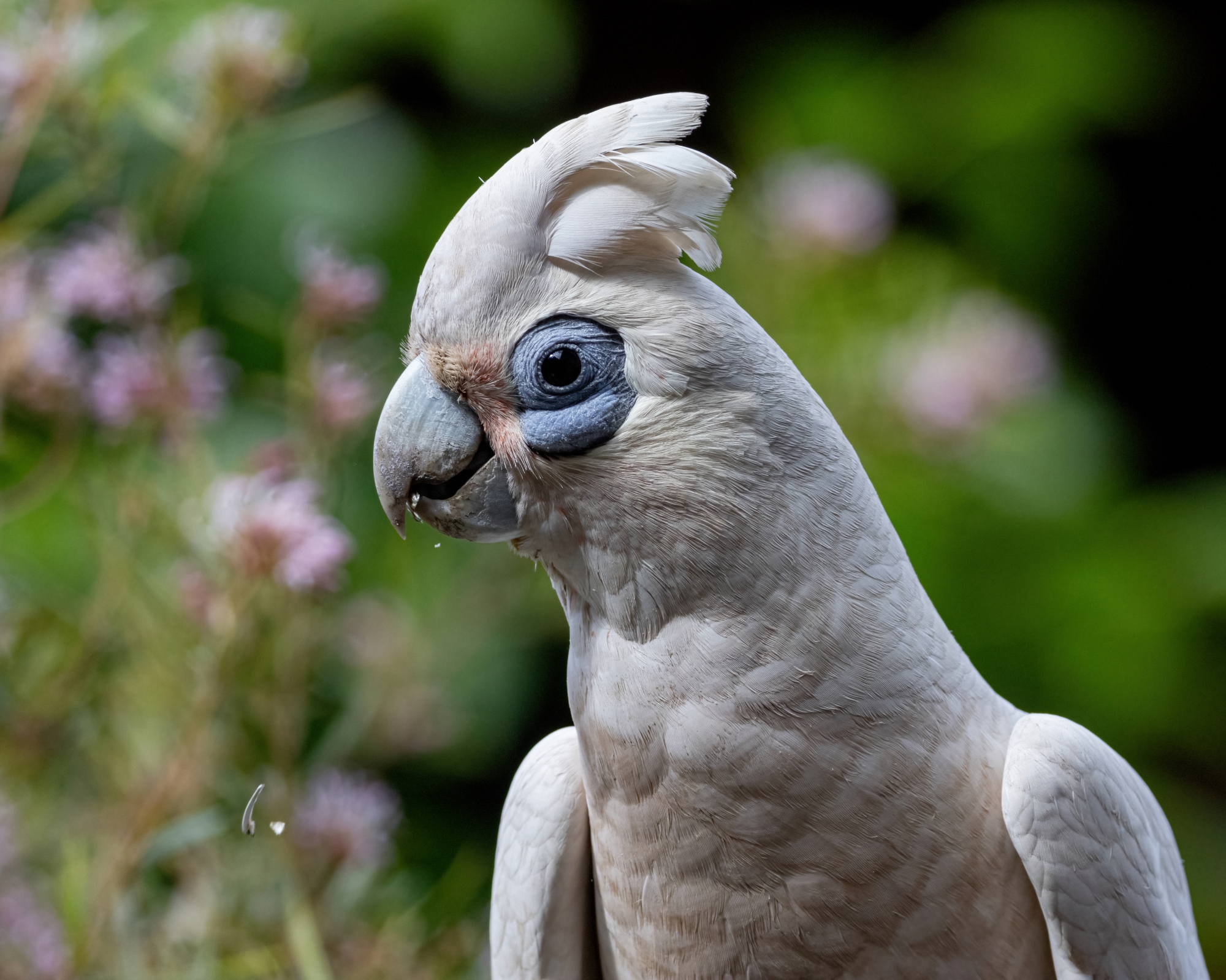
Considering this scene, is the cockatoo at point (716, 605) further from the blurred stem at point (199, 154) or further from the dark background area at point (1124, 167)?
the dark background area at point (1124, 167)

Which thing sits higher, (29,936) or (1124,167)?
(1124,167)

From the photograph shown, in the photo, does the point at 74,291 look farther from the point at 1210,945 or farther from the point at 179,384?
the point at 1210,945

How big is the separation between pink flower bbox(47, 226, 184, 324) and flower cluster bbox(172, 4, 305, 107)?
154 millimetres

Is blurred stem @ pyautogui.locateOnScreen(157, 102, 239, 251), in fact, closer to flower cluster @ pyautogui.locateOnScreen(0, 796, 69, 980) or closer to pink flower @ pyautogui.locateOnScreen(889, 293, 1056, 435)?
flower cluster @ pyautogui.locateOnScreen(0, 796, 69, 980)

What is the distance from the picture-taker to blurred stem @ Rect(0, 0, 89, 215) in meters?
0.92

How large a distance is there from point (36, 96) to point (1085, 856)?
953 mm

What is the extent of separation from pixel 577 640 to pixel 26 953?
1.88 feet

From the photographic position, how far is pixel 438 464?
2.24 ft

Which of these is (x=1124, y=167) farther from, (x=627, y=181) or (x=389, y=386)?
(x=627, y=181)

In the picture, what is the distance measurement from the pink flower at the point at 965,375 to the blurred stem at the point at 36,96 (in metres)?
1.05

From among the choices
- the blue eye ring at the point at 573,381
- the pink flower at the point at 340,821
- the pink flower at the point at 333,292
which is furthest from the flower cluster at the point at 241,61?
the pink flower at the point at 340,821

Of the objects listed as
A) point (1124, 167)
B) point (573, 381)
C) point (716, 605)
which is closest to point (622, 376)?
point (573, 381)

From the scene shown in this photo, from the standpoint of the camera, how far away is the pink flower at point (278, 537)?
83 cm

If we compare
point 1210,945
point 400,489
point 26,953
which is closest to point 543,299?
point 400,489
